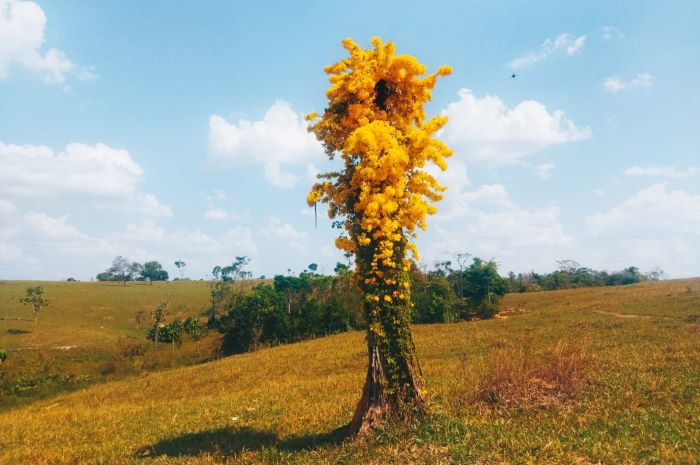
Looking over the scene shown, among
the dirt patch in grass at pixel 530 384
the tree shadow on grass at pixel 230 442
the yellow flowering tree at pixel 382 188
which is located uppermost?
the yellow flowering tree at pixel 382 188

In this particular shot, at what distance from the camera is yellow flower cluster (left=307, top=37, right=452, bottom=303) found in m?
10.5

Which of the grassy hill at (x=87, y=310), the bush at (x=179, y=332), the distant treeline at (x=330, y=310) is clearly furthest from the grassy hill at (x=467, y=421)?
the grassy hill at (x=87, y=310)

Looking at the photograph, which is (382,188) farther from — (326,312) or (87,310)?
(87,310)

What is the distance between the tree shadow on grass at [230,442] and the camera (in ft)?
36.0

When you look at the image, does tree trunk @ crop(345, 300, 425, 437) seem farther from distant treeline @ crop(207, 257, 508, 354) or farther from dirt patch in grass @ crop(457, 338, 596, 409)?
distant treeline @ crop(207, 257, 508, 354)

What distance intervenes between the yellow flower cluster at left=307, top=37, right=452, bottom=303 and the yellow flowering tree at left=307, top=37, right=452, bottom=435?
2cm

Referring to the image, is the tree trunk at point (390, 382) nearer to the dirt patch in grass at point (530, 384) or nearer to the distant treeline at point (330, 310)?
the dirt patch in grass at point (530, 384)

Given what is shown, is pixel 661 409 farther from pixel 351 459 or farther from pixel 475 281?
pixel 475 281

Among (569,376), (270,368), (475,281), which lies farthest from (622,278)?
(569,376)

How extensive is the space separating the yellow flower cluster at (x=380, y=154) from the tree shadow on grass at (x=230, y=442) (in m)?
3.83

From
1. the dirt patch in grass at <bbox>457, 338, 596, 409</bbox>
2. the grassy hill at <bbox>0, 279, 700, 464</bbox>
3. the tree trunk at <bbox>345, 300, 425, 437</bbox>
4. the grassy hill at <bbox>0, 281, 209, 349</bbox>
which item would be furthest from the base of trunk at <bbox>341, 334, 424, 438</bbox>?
the grassy hill at <bbox>0, 281, 209, 349</bbox>

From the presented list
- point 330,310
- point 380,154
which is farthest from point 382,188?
point 330,310

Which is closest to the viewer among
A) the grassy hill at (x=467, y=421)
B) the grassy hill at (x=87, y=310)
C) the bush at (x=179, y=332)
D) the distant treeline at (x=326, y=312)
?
the grassy hill at (x=467, y=421)

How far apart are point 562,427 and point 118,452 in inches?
469
